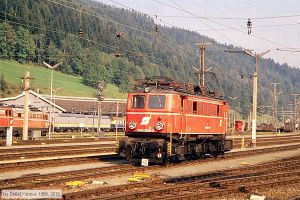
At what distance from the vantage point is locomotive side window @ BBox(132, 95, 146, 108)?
79.3ft

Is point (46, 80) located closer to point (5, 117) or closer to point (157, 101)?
point (5, 117)

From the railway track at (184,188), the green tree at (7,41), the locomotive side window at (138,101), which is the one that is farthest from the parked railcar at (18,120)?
the green tree at (7,41)

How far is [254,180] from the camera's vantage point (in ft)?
61.2

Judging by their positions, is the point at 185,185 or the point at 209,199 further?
the point at 185,185

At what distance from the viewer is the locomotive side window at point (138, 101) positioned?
24172 millimetres

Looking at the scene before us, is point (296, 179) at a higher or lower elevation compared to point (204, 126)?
lower

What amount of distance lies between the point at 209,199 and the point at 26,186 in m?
6.07

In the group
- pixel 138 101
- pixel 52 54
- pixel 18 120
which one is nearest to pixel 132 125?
pixel 138 101

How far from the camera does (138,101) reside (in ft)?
79.8

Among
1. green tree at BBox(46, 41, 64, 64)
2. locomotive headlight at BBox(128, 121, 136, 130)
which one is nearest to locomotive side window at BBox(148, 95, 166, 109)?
locomotive headlight at BBox(128, 121, 136, 130)

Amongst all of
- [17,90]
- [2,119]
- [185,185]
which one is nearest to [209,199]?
[185,185]

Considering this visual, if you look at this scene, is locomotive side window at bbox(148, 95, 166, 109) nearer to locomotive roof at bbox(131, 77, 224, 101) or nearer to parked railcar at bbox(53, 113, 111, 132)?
locomotive roof at bbox(131, 77, 224, 101)

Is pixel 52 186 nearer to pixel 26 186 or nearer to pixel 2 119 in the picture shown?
pixel 26 186

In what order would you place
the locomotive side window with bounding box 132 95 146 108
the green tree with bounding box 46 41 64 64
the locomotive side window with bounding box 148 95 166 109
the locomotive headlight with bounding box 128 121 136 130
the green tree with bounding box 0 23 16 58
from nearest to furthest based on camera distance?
the locomotive side window with bounding box 148 95 166 109
the locomotive headlight with bounding box 128 121 136 130
the locomotive side window with bounding box 132 95 146 108
the green tree with bounding box 0 23 16 58
the green tree with bounding box 46 41 64 64
